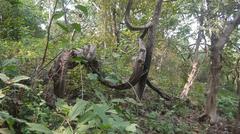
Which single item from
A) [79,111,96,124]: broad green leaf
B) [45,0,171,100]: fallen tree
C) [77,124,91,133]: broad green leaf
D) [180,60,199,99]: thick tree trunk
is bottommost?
[180,60,199,99]: thick tree trunk

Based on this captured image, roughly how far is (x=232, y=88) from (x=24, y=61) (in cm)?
1385

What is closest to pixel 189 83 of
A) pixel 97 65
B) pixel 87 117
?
pixel 97 65

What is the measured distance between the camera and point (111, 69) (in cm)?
567

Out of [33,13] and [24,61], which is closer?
[24,61]

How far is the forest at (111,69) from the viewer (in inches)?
106

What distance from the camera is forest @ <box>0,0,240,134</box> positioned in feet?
8.81

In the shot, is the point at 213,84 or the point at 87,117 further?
→ the point at 213,84

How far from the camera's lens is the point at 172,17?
35.0 feet

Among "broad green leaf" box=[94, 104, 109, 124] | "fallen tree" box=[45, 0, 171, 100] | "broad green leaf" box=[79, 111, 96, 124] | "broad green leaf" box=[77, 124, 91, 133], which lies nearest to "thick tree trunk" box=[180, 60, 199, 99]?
"fallen tree" box=[45, 0, 171, 100]

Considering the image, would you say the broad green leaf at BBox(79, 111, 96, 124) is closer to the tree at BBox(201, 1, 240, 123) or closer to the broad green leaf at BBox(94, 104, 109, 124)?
the broad green leaf at BBox(94, 104, 109, 124)

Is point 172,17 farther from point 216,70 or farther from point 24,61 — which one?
point 24,61

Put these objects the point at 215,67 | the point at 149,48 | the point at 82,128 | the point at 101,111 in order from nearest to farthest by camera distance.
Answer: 1. the point at 82,128
2. the point at 101,111
3. the point at 149,48
4. the point at 215,67

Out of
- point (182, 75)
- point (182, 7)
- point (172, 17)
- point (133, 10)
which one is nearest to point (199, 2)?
point (182, 7)

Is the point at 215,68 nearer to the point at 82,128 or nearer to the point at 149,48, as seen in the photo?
the point at 149,48
